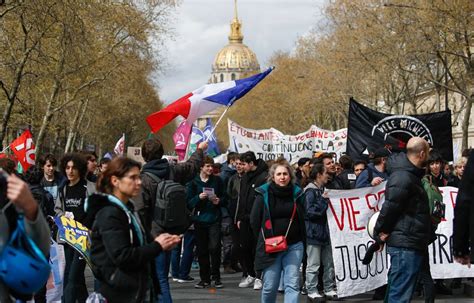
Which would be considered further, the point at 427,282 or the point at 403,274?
the point at 427,282

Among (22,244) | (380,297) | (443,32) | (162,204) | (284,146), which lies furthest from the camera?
(443,32)

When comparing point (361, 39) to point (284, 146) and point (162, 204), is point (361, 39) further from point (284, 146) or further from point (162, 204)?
point (162, 204)

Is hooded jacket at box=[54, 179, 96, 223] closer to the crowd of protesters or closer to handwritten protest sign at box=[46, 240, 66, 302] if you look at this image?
the crowd of protesters

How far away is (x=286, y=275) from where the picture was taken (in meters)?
8.36

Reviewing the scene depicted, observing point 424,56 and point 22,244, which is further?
point 424,56

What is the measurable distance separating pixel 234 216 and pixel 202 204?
78cm

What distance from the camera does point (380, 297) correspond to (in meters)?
11.1

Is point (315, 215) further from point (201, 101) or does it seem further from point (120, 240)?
point (120, 240)

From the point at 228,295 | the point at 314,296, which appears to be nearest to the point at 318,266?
the point at 314,296

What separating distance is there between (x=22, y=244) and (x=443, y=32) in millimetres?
30110

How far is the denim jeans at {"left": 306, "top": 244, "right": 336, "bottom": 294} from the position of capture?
34.3ft

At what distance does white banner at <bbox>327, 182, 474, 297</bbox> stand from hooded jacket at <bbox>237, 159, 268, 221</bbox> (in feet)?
5.27

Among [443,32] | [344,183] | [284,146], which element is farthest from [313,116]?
[344,183]

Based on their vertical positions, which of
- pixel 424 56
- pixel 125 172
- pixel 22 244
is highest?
pixel 424 56
